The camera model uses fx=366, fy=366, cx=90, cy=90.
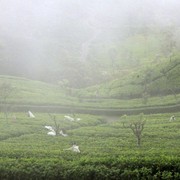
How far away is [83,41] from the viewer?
555 ft

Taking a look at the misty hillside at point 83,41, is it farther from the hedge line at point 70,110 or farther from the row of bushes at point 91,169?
the row of bushes at point 91,169

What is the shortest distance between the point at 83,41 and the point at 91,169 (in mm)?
146106

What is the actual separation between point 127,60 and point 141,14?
6210 cm

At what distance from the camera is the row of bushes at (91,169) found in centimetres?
2403

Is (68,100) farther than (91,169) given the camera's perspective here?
Yes

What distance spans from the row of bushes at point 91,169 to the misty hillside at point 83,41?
7988cm

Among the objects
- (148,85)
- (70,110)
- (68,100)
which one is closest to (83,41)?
(68,100)

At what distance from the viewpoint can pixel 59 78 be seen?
12812cm

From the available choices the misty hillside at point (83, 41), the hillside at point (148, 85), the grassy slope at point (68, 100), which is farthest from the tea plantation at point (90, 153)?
the misty hillside at point (83, 41)

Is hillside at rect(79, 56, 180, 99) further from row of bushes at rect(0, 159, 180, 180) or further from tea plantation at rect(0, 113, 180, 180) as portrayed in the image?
row of bushes at rect(0, 159, 180, 180)

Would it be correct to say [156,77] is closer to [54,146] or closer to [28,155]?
[54,146]

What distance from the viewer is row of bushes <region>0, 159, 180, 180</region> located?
946 inches

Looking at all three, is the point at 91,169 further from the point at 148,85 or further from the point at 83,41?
the point at 83,41

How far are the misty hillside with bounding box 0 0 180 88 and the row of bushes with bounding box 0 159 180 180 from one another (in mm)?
79881
